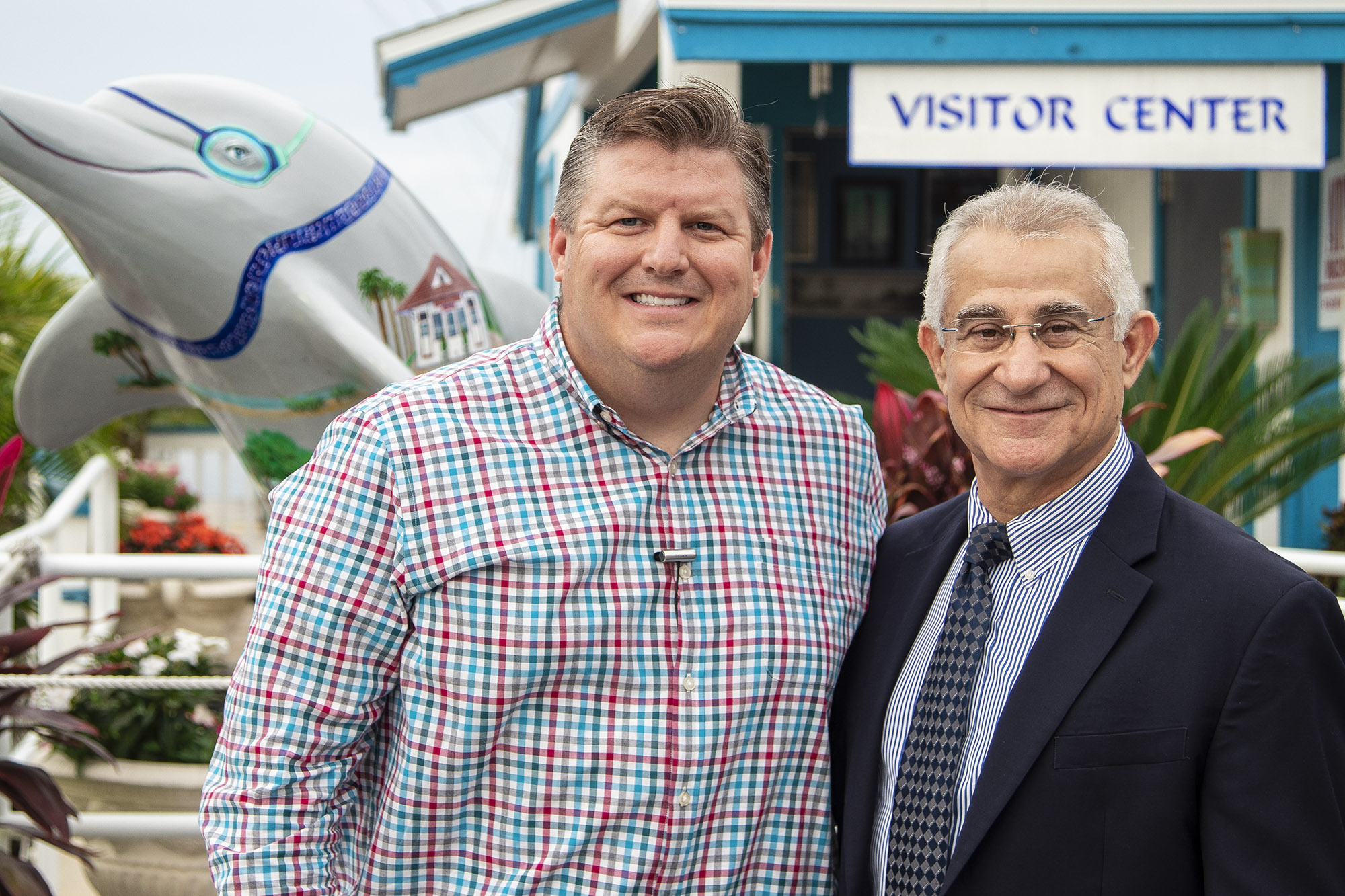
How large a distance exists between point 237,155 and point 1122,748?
2.79 meters

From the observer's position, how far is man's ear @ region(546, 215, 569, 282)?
74.2 inches

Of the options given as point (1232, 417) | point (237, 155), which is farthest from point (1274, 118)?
point (237, 155)

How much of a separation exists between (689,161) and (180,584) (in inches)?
254

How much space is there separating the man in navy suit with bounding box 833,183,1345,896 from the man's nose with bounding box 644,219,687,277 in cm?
42

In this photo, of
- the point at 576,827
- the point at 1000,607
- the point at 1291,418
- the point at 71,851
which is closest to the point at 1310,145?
the point at 1291,418

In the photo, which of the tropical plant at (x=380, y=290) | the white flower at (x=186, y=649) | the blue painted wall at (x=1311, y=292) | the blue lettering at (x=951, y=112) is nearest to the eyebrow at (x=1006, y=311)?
the tropical plant at (x=380, y=290)

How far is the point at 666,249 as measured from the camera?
1.74 meters

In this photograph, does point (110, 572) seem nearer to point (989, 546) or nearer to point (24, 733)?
point (24, 733)

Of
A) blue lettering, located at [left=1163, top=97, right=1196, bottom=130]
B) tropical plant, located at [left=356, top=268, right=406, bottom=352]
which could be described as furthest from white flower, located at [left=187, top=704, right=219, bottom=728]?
blue lettering, located at [left=1163, top=97, right=1196, bottom=130]

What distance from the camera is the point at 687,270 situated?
177 cm

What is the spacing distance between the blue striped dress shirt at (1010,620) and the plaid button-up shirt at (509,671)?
0.46 feet

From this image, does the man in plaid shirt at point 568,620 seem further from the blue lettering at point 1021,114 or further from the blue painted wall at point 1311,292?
the blue painted wall at point 1311,292

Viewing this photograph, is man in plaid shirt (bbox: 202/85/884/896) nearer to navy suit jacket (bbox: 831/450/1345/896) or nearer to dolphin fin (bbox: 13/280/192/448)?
navy suit jacket (bbox: 831/450/1345/896)

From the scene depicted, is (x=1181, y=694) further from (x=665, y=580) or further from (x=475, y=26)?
(x=475, y=26)
